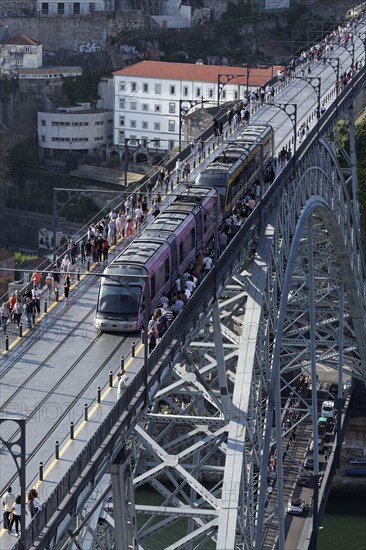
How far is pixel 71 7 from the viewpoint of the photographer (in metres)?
140

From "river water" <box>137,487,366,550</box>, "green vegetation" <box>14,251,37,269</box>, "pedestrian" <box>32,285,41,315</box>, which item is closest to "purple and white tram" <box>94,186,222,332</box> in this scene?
"pedestrian" <box>32,285,41,315</box>

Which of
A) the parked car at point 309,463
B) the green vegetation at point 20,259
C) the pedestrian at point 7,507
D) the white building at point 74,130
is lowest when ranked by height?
the parked car at point 309,463

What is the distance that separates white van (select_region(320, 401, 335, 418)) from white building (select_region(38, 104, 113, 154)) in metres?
49.8

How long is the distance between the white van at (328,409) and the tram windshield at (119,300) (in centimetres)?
3651

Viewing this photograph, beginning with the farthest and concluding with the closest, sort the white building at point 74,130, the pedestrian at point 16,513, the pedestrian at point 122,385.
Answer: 1. the white building at point 74,130
2. the pedestrian at point 122,385
3. the pedestrian at point 16,513

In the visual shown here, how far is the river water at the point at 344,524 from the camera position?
6519cm

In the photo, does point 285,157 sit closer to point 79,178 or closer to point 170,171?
point 170,171

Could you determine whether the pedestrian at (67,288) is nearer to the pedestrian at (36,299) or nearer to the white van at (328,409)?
the pedestrian at (36,299)

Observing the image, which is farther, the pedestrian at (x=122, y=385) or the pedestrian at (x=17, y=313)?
the pedestrian at (x=17, y=313)

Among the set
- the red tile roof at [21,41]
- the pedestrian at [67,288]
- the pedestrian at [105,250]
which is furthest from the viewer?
the red tile roof at [21,41]

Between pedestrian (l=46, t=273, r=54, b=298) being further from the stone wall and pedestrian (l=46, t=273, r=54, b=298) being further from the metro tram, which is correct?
the stone wall

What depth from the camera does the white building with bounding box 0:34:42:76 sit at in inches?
4979

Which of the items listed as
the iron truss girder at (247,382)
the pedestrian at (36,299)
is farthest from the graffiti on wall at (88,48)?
the pedestrian at (36,299)

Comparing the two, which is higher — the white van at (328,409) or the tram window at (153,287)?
the tram window at (153,287)
